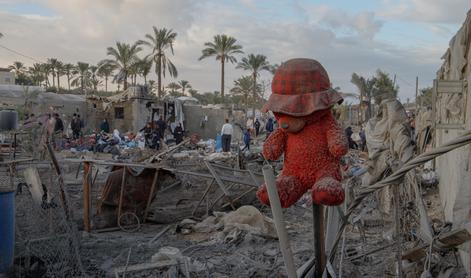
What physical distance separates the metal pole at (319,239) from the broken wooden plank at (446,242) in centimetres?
A: 122

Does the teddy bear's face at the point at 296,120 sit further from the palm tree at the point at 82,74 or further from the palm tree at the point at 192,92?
the palm tree at the point at 192,92

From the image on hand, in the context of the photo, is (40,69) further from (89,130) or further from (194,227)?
(194,227)

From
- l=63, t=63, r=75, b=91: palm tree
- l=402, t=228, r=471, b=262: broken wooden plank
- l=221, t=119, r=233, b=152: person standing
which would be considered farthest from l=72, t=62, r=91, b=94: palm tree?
l=402, t=228, r=471, b=262: broken wooden plank

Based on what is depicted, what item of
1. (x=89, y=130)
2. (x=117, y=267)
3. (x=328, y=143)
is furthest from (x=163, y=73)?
(x=328, y=143)

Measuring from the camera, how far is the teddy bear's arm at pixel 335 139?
10.7 feet

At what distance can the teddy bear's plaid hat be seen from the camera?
3230mm

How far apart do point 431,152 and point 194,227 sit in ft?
22.5

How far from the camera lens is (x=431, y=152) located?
203 centimetres

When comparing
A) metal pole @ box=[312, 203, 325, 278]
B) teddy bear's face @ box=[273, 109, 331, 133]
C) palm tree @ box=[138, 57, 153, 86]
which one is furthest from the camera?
palm tree @ box=[138, 57, 153, 86]

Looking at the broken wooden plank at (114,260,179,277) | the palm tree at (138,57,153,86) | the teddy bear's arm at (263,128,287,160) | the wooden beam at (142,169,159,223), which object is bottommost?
the broken wooden plank at (114,260,179,277)

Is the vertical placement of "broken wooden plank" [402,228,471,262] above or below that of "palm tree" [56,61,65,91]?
below

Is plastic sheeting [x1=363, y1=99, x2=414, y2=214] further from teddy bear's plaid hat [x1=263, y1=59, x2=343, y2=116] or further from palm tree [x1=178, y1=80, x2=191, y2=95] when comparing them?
palm tree [x1=178, y1=80, x2=191, y2=95]

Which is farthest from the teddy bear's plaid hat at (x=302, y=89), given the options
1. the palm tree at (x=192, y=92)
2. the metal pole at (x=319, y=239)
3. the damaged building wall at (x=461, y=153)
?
the palm tree at (x=192, y=92)

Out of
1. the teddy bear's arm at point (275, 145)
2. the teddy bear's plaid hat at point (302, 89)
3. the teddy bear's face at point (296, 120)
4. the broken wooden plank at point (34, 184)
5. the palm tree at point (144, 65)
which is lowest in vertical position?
the broken wooden plank at point (34, 184)
